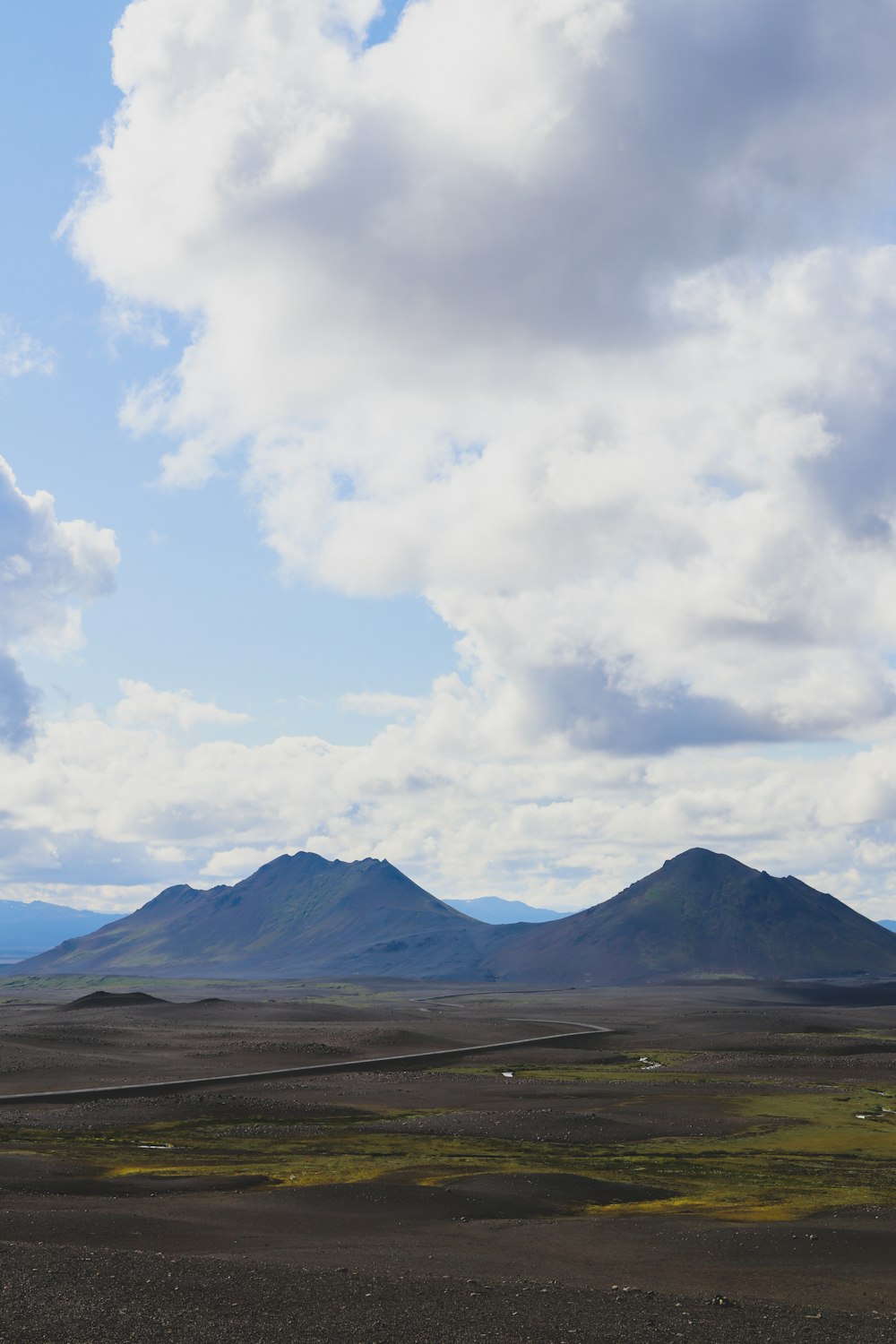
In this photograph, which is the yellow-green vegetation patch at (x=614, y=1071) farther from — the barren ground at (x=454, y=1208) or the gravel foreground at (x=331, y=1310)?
the gravel foreground at (x=331, y=1310)

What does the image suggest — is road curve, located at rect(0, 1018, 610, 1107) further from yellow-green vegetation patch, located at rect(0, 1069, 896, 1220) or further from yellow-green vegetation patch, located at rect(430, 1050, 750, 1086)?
yellow-green vegetation patch, located at rect(0, 1069, 896, 1220)

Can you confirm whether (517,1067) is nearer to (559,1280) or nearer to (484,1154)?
(484,1154)

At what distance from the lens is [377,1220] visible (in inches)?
1649

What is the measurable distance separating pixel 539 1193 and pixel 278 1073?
57119mm

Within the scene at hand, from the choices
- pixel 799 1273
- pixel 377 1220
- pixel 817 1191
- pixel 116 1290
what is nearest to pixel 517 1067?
pixel 817 1191

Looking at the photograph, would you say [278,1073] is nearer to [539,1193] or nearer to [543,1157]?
[543,1157]

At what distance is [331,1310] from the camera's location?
92.4ft

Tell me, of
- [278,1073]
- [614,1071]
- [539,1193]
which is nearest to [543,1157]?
[539,1193]

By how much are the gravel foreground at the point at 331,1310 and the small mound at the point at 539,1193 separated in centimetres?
1359

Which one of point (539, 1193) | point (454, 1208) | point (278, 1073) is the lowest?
point (278, 1073)

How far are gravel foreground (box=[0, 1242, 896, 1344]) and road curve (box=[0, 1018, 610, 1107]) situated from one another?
54146mm

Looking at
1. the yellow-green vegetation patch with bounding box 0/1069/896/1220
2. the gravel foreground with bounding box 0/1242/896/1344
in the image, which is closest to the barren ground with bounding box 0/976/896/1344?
the gravel foreground with bounding box 0/1242/896/1344

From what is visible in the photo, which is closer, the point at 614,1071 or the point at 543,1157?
the point at 543,1157

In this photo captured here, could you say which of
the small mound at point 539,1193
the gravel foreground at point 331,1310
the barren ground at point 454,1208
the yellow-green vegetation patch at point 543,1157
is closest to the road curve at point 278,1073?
the barren ground at point 454,1208
